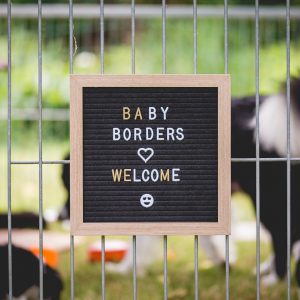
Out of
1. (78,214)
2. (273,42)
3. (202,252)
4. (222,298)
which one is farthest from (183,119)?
(273,42)

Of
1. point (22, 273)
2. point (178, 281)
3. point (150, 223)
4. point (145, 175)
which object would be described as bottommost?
point (178, 281)

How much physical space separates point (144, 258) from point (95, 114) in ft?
6.21

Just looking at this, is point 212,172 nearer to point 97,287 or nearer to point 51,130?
point 97,287

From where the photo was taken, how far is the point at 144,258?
4.04m

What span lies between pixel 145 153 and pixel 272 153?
127 cm

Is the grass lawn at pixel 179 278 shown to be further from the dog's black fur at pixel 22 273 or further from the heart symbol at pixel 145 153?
the heart symbol at pixel 145 153

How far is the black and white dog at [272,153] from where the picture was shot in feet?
11.2

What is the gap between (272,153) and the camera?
11.2 feet

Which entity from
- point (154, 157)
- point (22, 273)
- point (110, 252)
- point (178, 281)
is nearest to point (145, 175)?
point (154, 157)

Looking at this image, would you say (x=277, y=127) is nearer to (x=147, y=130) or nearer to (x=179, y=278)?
(x=179, y=278)

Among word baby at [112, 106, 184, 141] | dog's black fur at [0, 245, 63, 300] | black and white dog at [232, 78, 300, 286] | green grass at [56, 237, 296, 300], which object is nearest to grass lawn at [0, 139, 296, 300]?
green grass at [56, 237, 296, 300]

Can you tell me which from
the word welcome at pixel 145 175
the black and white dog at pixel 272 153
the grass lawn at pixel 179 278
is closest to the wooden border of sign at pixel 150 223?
the word welcome at pixel 145 175

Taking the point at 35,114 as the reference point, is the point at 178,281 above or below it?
below

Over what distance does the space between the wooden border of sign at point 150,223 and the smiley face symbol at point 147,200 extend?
2.3 inches
